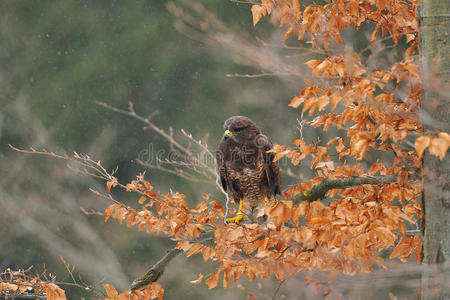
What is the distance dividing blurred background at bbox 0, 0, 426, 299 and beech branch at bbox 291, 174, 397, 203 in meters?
7.94

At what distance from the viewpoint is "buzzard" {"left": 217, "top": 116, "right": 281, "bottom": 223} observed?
16.8 ft

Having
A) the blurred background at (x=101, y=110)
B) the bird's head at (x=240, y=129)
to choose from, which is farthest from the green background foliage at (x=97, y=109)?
the bird's head at (x=240, y=129)

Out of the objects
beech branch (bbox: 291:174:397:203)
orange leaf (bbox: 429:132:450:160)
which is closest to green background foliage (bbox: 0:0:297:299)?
beech branch (bbox: 291:174:397:203)

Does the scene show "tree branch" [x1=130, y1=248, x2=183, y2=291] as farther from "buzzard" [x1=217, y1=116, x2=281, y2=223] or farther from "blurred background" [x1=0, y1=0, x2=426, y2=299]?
"blurred background" [x1=0, y1=0, x2=426, y2=299]

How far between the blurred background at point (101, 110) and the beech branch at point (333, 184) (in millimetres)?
7945

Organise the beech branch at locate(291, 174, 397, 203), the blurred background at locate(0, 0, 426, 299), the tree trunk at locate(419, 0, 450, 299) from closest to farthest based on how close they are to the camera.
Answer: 1. the tree trunk at locate(419, 0, 450, 299)
2. the beech branch at locate(291, 174, 397, 203)
3. the blurred background at locate(0, 0, 426, 299)

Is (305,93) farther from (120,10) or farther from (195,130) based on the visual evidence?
(120,10)

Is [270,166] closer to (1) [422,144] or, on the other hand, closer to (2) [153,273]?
(2) [153,273]

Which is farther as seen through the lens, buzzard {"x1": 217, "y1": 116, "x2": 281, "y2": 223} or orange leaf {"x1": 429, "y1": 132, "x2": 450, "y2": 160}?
buzzard {"x1": 217, "y1": 116, "x2": 281, "y2": 223}

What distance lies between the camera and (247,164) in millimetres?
5246

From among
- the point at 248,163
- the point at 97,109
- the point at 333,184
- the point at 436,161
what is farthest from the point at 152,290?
the point at 97,109

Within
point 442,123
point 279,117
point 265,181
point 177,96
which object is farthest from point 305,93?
point 177,96

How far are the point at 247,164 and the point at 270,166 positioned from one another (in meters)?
0.22

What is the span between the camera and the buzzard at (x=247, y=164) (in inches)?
202
